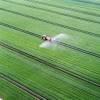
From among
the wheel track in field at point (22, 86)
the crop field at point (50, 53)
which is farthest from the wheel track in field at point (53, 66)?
the wheel track in field at point (22, 86)

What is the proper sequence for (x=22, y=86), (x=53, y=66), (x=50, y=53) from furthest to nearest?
(x=50, y=53) → (x=53, y=66) → (x=22, y=86)

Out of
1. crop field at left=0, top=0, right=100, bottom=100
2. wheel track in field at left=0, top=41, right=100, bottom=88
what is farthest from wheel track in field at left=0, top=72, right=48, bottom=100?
wheel track in field at left=0, top=41, right=100, bottom=88

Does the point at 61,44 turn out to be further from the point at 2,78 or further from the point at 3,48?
the point at 2,78

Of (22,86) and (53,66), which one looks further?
(53,66)

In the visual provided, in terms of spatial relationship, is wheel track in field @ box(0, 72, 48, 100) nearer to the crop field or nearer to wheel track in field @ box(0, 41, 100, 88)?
the crop field

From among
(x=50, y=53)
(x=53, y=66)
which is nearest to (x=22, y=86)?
(x=53, y=66)

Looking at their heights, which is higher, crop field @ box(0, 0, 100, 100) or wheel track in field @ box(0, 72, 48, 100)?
crop field @ box(0, 0, 100, 100)

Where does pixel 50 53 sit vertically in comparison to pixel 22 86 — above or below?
above

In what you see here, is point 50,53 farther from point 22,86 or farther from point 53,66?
point 22,86

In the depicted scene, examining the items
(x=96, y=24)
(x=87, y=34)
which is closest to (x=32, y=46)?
(x=87, y=34)
